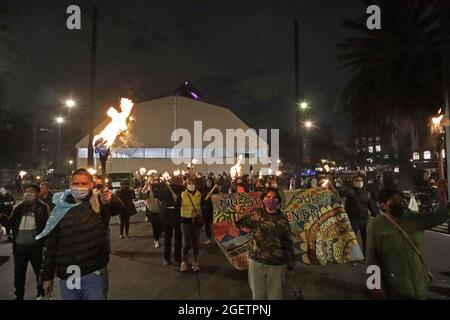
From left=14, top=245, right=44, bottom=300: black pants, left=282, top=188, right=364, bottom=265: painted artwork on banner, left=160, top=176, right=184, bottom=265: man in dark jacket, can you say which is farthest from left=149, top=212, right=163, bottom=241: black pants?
left=14, top=245, right=44, bottom=300: black pants

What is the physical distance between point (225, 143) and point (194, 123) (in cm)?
424

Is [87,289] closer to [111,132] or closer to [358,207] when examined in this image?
[111,132]

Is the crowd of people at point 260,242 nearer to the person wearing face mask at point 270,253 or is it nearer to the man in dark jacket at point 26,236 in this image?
the person wearing face mask at point 270,253

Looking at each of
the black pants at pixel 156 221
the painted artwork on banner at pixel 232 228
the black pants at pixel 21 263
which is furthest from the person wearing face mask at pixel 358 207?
the black pants at pixel 21 263

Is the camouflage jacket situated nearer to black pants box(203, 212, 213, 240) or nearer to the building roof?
black pants box(203, 212, 213, 240)

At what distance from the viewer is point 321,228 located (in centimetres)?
759

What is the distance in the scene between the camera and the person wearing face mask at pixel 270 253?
4410mm

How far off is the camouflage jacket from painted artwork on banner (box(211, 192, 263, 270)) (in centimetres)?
233

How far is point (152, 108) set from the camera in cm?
4256

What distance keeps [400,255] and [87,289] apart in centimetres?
322

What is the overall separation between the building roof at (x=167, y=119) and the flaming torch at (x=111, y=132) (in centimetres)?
3314

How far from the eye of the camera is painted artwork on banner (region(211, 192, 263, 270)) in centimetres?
751

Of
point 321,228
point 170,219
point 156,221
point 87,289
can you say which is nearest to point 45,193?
point 170,219
